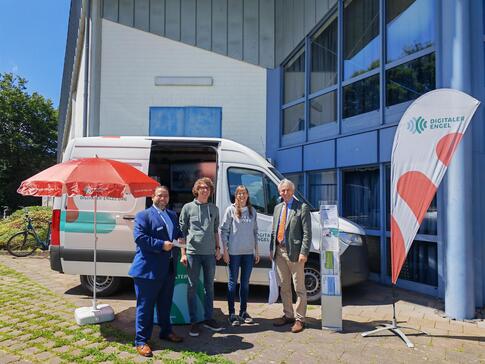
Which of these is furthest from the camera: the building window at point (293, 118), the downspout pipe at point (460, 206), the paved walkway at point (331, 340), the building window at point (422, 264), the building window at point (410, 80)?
the building window at point (293, 118)

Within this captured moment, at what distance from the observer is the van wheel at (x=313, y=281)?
20.4 feet

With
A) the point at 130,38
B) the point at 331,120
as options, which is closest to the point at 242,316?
the point at 331,120

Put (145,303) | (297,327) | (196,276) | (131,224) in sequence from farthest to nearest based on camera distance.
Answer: (131,224) < (297,327) < (196,276) < (145,303)

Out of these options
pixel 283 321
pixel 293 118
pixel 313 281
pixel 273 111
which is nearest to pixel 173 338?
pixel 283 321

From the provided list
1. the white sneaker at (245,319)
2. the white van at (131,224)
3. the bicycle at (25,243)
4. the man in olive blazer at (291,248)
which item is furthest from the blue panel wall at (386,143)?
the bicycle at (25,243)

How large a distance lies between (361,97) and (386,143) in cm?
145

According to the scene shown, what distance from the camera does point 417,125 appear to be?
492 cm

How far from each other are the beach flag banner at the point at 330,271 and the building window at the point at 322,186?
164 inches

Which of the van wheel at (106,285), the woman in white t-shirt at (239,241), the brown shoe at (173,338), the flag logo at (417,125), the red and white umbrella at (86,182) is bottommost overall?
the brown shoe at (173,338)

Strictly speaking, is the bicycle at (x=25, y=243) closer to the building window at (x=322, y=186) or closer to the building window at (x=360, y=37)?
the building window at (x=322, y=186)

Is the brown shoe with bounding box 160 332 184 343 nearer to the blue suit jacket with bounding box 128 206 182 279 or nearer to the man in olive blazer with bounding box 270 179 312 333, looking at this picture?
the blue suit jacket with bounding box 128 206 182 279

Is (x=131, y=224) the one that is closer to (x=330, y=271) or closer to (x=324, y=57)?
(x=330, y=271)

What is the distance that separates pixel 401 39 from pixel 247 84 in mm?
5094

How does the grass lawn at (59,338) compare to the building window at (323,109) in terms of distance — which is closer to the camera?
the grass lawn at (59,338)
